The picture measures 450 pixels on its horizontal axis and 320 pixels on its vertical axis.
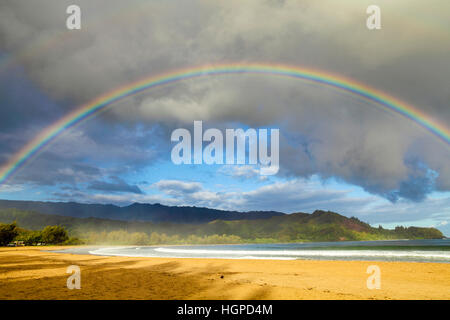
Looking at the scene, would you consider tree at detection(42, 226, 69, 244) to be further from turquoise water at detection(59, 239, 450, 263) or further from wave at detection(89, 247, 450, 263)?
wave at detection(89, 247, 450, 263)

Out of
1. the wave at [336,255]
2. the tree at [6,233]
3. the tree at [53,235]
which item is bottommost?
the tree at [53,235]

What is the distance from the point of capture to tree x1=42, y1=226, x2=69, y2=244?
393ft

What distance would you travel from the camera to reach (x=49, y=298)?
442 inches

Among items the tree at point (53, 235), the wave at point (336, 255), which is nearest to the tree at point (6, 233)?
the tree at point (53, 235)

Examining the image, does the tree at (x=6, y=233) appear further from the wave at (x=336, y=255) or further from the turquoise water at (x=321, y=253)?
the wave at (x=336, y=255)

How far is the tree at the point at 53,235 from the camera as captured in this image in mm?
119675

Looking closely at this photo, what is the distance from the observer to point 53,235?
121625mm

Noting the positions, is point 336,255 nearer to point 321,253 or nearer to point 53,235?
point 321,253
